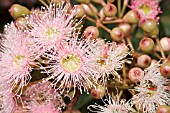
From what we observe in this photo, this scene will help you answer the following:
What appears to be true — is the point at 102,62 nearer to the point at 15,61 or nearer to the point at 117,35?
the point at 117,35

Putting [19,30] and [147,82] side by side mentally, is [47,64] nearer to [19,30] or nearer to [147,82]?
[19,30]

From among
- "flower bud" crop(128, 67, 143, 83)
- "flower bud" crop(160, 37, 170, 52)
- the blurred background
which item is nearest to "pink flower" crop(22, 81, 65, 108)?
"flower bud" crop(128, 67, 143, 83)

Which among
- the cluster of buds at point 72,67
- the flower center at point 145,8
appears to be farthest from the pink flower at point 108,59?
the flower center at point 145,8

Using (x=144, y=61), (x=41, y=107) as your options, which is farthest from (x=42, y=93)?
(x=144, y=61)

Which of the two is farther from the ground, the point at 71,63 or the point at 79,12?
the point at 79,12

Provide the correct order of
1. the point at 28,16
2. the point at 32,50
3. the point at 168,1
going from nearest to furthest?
the point at 32,50 → the point at 28,16 → the point at 168,1

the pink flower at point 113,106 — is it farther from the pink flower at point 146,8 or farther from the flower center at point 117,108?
the pink flower at point 146,8

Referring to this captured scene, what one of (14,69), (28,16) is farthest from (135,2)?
(14,69)
